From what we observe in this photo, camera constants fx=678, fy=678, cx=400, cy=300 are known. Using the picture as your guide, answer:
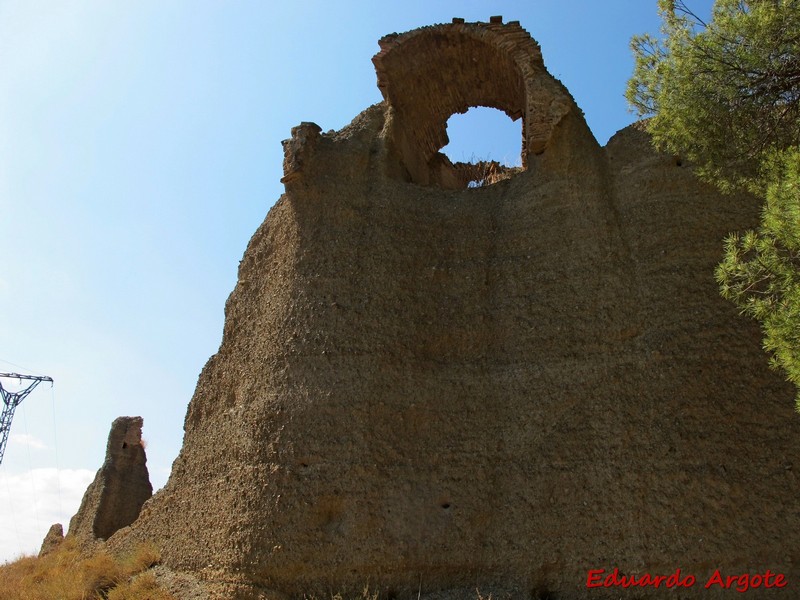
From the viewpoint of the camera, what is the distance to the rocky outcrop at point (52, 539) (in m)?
14.8

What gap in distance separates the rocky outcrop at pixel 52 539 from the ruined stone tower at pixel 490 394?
5302 mm

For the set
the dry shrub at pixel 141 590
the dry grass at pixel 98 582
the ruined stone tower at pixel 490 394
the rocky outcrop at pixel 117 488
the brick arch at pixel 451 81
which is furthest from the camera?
the rocky outcrop at pixel 117 488

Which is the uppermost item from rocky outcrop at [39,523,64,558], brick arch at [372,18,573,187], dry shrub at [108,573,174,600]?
brick arch at [372,18,573,187]

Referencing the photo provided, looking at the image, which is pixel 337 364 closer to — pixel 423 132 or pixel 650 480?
pixel 650 480

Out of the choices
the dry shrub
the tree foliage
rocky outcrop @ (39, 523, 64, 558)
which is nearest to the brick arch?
the tree foliage

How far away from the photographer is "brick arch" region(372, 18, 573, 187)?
11.1 m

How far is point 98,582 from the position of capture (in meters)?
9.73

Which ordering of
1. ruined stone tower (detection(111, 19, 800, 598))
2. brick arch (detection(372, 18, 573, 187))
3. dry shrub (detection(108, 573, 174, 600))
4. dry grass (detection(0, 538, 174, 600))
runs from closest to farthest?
ruined stone tower (detection(111, 19, 800, 598)) → dry shrub (detection(108, 573, 174, 600)) → dry grass (detection(0, 538, 174, 600)) → brick arch (detection(372, 18, 573, 187))

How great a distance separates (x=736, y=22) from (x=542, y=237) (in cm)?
341

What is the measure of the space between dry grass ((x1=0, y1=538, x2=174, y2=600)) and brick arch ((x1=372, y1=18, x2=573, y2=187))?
734 centimetres

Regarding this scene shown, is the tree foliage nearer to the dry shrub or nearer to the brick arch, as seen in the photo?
the brick arch

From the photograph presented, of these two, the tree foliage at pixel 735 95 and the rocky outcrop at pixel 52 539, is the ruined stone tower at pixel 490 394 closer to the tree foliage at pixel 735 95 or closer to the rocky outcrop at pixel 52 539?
the tree foliage at pixel 735 95

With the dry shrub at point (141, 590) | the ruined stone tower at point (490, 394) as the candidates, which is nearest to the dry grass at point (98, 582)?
the dry shrub at point (141, 590)

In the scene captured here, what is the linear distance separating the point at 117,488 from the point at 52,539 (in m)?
2.60
